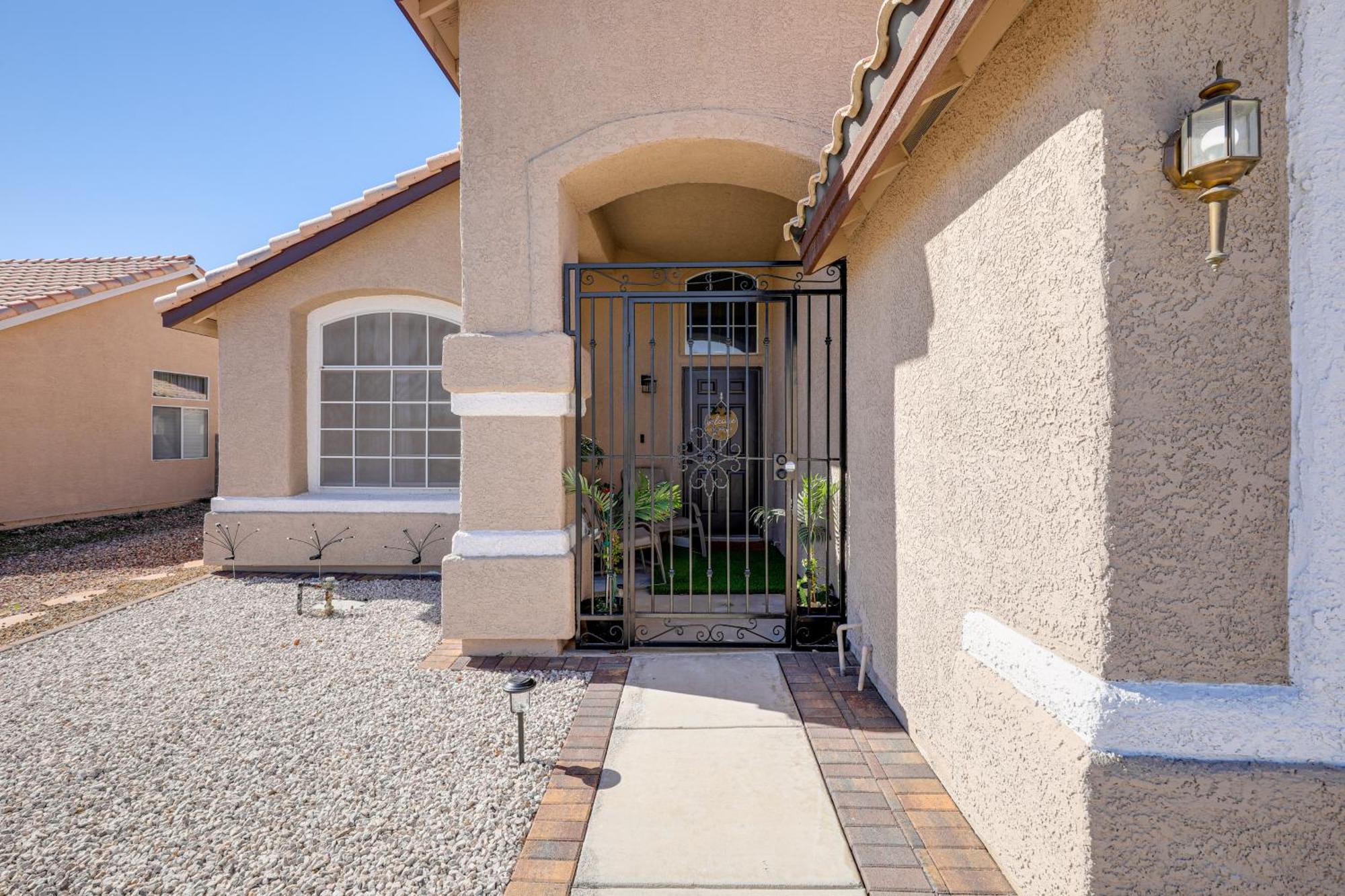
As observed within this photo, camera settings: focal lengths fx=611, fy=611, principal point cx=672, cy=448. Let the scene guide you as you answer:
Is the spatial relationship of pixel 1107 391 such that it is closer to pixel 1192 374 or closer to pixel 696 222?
pixel 1192 374

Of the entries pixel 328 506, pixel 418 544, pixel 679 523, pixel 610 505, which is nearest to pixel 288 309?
pixel 328 506

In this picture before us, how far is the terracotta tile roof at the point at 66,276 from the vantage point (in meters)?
11.6

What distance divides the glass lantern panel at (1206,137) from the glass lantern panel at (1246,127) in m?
0.03

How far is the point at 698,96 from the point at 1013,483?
433 cm

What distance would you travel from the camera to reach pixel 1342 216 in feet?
6.28

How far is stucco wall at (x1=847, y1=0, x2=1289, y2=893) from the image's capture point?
6.57 ft

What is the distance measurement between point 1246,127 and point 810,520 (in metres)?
3.85

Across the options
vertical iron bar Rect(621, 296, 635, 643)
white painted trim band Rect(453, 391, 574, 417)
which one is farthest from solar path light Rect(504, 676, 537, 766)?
white painted trim band Rect(453, 391, 574, 417)

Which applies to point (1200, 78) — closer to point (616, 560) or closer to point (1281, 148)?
point (1281, 148)

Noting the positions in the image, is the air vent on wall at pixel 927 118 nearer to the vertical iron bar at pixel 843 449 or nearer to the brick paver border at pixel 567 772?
the vertical iron bar at pixel 843 449

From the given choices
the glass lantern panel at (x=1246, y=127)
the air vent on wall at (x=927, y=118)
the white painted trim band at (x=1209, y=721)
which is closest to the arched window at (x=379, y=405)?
the air vent on wall at (x=927, y=118)

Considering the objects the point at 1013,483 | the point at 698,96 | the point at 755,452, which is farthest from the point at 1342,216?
the point at 755,452

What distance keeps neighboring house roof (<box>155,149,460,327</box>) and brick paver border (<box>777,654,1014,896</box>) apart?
7.32 metres

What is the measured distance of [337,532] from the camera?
27.4 feet
